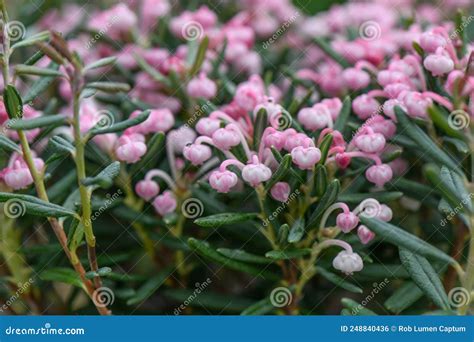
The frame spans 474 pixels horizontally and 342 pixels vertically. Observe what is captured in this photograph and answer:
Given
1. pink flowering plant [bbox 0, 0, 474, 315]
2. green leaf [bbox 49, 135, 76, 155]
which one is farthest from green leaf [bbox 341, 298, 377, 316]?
green leaf [bbox 49, 135, 76, 155]

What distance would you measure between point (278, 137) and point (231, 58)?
43 cm

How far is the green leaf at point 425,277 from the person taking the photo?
3.07 ft

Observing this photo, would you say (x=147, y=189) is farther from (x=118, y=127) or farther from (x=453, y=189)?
(x=453, y=189)

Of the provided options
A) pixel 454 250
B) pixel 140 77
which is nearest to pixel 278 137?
pixel 454 250

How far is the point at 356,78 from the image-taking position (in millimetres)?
1195

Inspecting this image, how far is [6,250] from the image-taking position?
1.11 m

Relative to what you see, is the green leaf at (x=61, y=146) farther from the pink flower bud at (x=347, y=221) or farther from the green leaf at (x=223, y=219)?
the pink flower bud at (x=347, y=221)

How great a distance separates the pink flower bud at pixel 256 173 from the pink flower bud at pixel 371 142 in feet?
0.48

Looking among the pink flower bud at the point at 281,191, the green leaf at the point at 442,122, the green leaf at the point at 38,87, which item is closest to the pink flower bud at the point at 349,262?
the pink flower bud at the point at 281,191

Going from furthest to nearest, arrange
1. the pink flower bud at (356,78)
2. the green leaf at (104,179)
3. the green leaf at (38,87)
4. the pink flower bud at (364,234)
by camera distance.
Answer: the pink flower bud at (356,78) < the green leaf at (38,87) < the pink flower bud at (364,234) < the green leaf at (104,179)

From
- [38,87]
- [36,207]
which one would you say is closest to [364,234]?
[36,207]

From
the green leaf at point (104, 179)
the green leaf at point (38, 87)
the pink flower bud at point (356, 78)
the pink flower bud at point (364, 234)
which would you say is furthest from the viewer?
the pink flower bud at point (356, 78)

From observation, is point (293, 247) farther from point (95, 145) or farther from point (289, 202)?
point (95, 145)

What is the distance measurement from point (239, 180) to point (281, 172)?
0.42 ft
